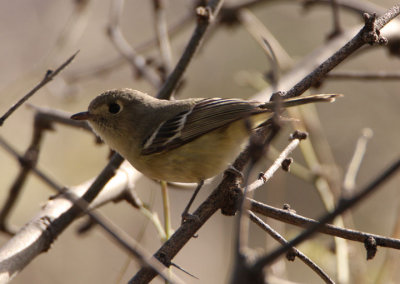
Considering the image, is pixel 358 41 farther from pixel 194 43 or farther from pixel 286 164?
pixel 194 43

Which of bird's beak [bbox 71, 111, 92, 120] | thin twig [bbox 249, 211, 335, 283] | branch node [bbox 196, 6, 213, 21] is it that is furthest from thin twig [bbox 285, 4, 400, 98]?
bird's beak [bbox 71, 111, 92, 120]

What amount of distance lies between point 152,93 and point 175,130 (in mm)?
2037

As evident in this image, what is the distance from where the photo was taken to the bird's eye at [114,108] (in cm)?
289

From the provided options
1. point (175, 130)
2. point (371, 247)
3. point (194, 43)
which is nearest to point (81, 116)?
point (175, 130)

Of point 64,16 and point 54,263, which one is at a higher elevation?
point 64,16

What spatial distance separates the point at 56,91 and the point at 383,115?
10.7ft

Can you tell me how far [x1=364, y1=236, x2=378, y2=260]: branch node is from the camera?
4.86 ft

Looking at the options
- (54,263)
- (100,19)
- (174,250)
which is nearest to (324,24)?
(100,19)

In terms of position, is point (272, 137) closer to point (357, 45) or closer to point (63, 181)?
point (357, 45)

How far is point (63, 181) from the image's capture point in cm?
439

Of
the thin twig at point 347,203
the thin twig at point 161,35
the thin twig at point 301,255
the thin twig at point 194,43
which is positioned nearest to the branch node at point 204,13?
the thin twig at point 194,43

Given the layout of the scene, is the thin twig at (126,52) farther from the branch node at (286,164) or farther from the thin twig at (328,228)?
the thin twig at (328,228)

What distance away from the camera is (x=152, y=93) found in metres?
4.73

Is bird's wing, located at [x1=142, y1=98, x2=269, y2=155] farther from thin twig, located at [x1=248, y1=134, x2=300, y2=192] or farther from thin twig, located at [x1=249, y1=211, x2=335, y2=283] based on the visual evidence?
thin twig, located at [x1=249, y1=211, x2=335, y2=283]
